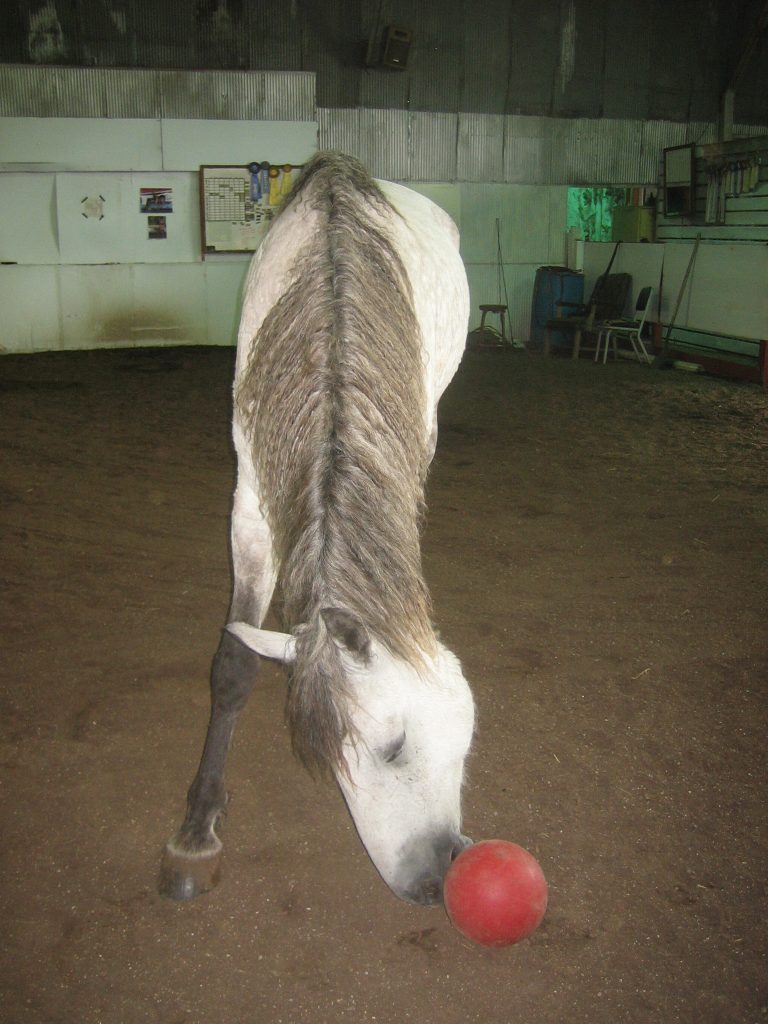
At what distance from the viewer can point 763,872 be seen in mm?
2375

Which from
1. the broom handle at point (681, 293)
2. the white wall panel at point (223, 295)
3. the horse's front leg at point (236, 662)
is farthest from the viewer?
the white wall panel at point (223, 295)

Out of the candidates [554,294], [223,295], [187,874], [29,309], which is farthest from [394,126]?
[187,874]

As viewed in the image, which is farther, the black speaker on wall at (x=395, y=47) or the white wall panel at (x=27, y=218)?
the black speaker on wall at (x=395, y=47)

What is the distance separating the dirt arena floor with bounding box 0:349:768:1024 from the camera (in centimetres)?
201

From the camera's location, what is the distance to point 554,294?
13.6 metres

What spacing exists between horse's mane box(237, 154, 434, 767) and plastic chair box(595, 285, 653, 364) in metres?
9.97

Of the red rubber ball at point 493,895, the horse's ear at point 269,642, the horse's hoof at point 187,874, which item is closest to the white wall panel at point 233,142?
the horse's hoof at point 187,874

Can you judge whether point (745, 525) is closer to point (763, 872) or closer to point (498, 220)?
point (763, 872)

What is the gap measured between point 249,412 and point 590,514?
342 cm

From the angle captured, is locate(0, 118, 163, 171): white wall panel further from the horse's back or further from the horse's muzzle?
the horse's muzzle

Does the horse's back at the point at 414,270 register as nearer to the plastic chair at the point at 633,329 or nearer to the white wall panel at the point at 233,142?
the plastic chair at the point at 633,329

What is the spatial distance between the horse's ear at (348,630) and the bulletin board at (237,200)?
37.6ft

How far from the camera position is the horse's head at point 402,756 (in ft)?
5.49

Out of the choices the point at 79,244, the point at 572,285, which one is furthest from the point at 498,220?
the point at 79,244
